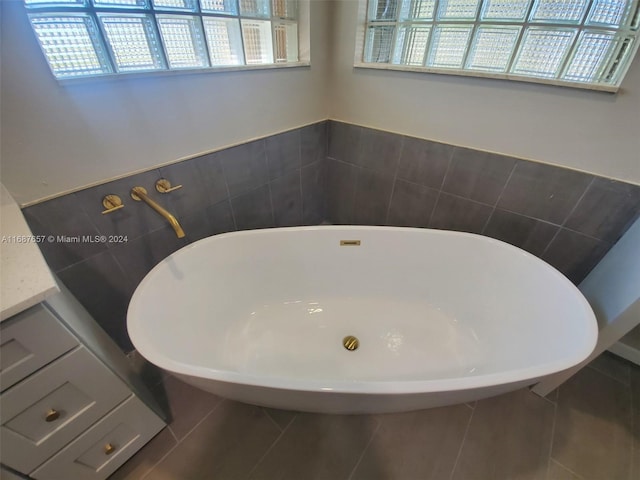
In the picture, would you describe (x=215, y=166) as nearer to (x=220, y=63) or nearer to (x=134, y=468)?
(x=220, y=63)

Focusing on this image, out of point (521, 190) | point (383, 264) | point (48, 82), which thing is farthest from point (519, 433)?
point (48, 82)

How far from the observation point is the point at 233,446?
39.4 inches

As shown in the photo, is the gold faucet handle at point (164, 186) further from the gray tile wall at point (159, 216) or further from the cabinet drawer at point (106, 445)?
the cabinet drawer at point (106, 445)

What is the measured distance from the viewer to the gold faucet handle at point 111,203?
0.90 metres

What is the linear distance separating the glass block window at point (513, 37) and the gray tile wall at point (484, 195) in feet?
1.00

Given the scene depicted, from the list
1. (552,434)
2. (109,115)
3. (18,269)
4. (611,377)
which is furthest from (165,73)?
(611,377)

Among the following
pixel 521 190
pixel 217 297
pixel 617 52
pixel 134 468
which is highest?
pixel 617 52

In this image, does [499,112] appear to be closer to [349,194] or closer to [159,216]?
[349,194]

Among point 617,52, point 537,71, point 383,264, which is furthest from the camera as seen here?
point 383,264

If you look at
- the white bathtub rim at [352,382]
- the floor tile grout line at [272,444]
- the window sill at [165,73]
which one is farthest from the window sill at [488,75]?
the floor tile grout line at [272,444]

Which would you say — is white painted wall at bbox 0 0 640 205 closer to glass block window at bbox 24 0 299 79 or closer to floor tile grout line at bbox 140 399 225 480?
glass block window at bbox 24 0 299 79

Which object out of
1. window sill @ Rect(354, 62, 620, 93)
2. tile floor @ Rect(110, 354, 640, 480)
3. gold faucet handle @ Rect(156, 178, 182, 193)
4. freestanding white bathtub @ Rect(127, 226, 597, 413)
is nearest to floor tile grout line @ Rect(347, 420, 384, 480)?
tile floor @ Rect(110, 354, 640, 480)

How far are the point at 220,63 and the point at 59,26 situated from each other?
472mm

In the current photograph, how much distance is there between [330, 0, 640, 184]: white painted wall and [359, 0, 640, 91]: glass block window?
1.8 inches
